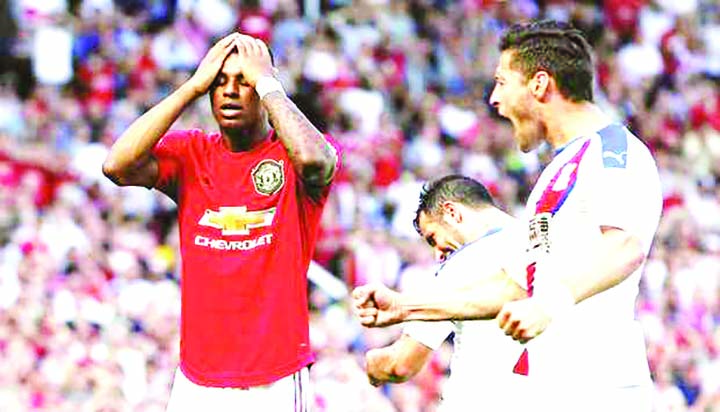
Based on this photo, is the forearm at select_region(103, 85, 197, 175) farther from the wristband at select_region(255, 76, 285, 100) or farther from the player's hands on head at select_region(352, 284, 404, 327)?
the player's hands on head at select_region(352, 284, 404, 327)

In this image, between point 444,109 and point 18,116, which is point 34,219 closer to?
point 18,116

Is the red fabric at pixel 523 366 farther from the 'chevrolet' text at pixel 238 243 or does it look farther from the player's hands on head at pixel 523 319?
the 'chevrolet' text at pixel 238 243

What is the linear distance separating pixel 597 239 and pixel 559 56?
0.74 metres

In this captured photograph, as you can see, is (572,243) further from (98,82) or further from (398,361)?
(98,82)

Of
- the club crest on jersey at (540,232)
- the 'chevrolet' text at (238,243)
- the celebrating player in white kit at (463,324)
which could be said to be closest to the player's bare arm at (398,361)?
the celebrating player in white kit at (463,324)

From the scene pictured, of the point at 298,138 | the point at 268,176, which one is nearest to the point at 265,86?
the point at 298,138

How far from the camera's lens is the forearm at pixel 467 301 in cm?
646

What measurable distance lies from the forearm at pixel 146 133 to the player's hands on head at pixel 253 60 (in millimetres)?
262

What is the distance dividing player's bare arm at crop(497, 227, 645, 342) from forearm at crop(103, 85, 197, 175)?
174 cm

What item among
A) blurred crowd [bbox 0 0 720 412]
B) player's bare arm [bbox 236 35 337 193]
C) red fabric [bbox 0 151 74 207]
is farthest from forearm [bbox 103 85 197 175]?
red fabric [bbox 0 151 74 207]

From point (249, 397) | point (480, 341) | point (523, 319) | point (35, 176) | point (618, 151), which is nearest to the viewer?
point (523, 319)

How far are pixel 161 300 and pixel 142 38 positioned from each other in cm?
445

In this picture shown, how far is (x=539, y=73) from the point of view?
22.1ft

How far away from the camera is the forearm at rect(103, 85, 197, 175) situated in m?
7.23
